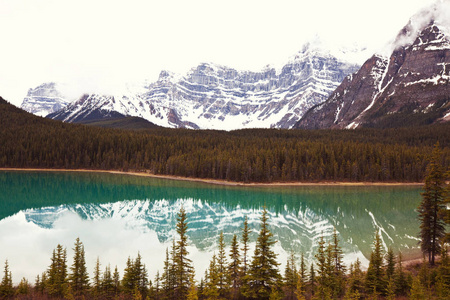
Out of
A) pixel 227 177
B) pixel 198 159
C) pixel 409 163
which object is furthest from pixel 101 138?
pixel 409 163

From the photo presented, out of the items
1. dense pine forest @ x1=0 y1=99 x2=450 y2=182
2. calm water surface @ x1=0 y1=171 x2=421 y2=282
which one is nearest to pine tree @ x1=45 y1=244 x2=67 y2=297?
calm water surface @ x1=0 y1=171 x2=421 y2=282

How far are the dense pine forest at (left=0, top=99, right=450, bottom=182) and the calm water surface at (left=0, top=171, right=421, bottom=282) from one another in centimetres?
1236

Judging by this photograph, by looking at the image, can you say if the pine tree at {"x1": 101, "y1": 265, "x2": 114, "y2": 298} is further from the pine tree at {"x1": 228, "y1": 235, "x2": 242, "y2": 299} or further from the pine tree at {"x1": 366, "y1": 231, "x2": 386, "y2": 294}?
the pine tree at {"x1": 366, "y1": 231, "x2": 386, "y2": 294}

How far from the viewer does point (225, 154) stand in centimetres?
12975

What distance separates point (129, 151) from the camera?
155 meters

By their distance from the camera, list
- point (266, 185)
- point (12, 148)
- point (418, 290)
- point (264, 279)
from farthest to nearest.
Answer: point (12, 148) → point (266, 185) → point (264, 279) → point (418, 290)

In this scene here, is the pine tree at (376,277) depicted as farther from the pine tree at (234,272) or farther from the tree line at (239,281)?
the pine tree at (234,272)

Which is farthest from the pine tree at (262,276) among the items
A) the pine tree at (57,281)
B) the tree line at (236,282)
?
the pine tree at (57,281)

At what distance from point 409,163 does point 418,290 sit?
118 m

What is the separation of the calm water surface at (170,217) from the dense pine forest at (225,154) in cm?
1236

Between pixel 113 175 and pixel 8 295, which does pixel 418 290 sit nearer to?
pixel 8 295

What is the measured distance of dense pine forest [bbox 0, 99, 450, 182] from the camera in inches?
4766

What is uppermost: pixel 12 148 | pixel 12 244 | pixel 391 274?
pixel 12 148

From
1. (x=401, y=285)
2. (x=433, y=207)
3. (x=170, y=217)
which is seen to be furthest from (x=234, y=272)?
(x=170, y=217)
